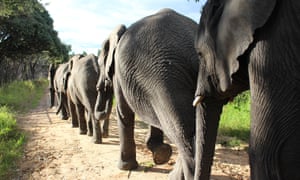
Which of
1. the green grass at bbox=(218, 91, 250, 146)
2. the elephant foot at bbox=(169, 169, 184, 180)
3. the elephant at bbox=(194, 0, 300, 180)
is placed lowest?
the green grass at bbox=(218, 91, 250, 146)

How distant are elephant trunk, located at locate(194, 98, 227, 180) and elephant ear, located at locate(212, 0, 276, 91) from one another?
38 centimetres

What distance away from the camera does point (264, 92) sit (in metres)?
1.27

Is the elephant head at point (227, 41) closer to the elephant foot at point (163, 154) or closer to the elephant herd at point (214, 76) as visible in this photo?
the elephant herd at point (214, 76)

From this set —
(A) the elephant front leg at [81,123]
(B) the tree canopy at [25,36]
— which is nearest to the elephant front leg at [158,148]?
(A) the elephant front leg at [81,123]

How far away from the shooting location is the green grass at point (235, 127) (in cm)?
613

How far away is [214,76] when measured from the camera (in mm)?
1645

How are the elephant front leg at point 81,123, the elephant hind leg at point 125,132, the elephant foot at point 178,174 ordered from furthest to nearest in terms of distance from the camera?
the elephant front leg at point 81,123, the elephant hind leg at point 125,132, the elephant foot at point 178,174

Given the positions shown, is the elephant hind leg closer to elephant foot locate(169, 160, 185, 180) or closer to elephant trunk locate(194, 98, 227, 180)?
elephant foot locate(169, 160, 185, 180)

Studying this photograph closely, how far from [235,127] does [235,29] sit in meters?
6.04

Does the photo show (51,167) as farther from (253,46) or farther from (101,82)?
(253,46)

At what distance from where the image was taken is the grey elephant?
2.55m

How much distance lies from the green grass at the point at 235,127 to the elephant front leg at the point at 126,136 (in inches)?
87.8

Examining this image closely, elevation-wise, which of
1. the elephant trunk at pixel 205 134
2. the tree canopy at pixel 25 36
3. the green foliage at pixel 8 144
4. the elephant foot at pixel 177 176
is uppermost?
Result: the tree canopy at pixel 25 36

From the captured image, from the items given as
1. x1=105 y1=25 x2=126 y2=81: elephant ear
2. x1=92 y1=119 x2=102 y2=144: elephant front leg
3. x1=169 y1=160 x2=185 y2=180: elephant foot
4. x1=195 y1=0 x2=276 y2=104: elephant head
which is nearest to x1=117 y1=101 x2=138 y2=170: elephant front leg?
x1=105 y1=25 x2=126 y2=81: elephant ear
